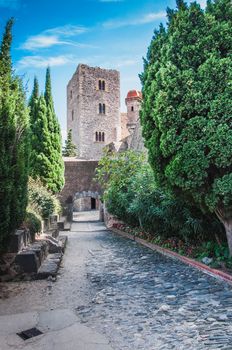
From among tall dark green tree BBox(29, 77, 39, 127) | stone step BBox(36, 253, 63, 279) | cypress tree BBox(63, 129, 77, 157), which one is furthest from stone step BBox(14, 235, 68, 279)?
cypress tree BBox(63, 129, 77, 157)

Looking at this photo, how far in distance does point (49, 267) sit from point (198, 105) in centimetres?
401

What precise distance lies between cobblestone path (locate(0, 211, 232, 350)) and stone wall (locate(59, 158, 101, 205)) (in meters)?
15.9

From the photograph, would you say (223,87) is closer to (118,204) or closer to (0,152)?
(0,152)

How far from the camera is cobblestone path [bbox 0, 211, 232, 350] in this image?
2.83 meters

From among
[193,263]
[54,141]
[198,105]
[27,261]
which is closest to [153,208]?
[193,263]

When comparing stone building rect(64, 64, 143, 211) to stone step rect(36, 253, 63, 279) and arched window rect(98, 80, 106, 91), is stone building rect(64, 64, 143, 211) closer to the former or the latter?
arched window rect(98, 80, 106, 91)

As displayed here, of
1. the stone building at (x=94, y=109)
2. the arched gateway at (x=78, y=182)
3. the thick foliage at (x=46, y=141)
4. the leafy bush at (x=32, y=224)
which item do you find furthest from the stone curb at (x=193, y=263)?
the stone building at (x=94, y=109)

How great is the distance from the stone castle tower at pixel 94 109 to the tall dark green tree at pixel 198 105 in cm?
3115

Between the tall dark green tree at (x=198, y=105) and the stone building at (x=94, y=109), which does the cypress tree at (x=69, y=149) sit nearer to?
the stone building at (x=94, y=109)

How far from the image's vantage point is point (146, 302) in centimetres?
383

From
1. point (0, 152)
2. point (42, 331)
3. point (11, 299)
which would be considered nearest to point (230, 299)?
point (42, 331)

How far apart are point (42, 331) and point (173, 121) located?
3704 millimetres

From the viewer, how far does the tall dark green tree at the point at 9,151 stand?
4820 mm

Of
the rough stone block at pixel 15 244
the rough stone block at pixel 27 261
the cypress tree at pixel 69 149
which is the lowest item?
the rough stone block at pixel 27 261
